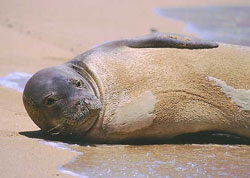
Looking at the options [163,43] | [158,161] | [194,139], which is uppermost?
[163,43]

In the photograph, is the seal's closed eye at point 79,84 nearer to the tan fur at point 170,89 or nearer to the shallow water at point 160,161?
the tan fur at point 170,89

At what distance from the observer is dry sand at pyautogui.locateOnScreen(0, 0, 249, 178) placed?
3.37 metres

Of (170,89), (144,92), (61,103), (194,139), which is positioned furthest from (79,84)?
(194,139)

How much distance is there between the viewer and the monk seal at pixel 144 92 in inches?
152

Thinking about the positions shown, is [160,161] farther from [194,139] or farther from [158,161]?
[194,139]

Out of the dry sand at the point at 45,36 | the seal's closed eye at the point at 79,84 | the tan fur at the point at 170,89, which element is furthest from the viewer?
the tan fur at the point at 170,89

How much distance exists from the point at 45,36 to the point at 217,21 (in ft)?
16.1

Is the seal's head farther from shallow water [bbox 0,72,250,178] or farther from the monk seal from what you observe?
shallow water [bbox 0,72,250,178]

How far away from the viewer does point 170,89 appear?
415 cm

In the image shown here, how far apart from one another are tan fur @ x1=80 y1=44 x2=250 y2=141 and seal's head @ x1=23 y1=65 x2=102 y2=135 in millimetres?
187

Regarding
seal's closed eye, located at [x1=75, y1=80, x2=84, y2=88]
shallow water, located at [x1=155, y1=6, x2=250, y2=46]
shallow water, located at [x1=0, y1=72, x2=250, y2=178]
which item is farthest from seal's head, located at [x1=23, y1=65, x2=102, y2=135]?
shallow water, located at [x1=155, y1=6, x2=250, y2=46]

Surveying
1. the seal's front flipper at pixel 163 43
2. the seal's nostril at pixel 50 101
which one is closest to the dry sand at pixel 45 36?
the seal's nostril at pixel 50 101

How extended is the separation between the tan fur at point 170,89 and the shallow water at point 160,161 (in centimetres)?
17

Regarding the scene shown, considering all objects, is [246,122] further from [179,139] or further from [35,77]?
[35,77]
